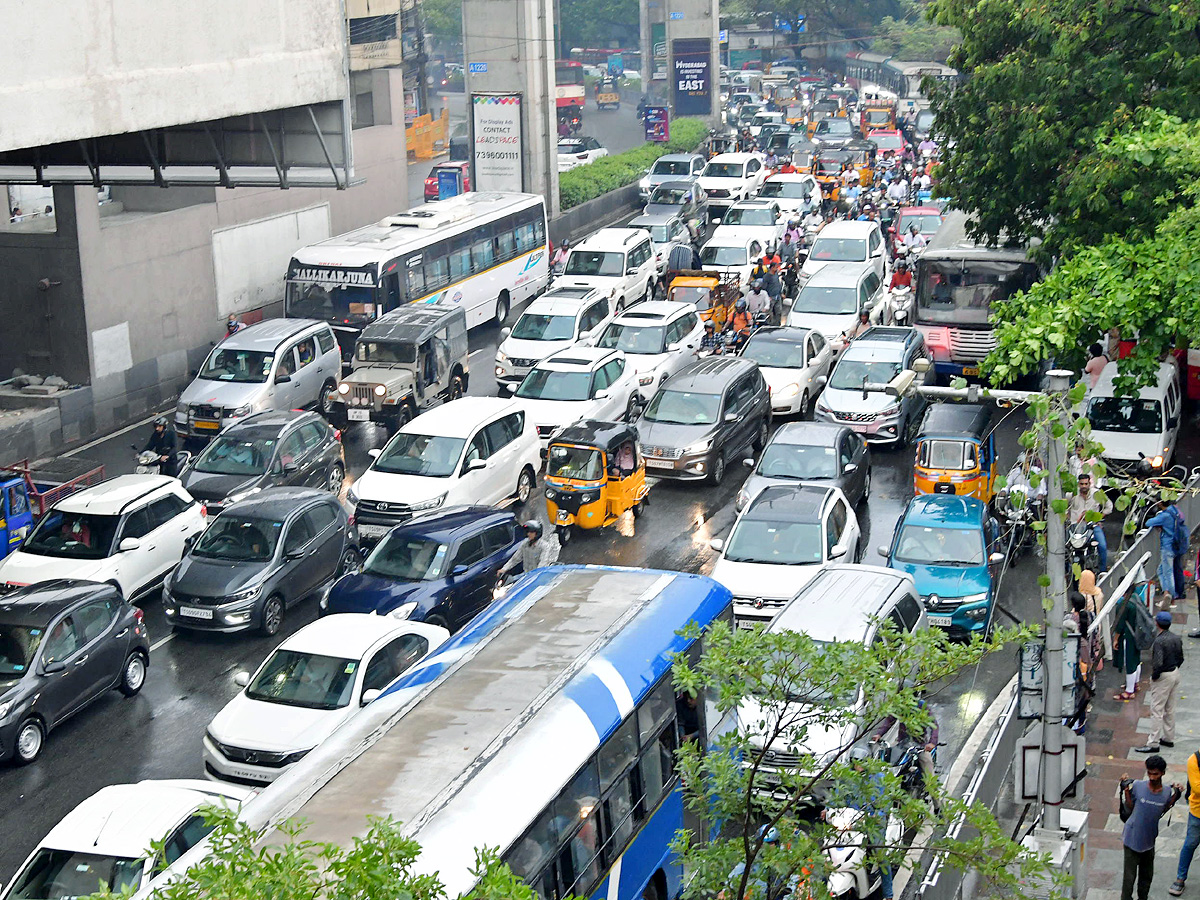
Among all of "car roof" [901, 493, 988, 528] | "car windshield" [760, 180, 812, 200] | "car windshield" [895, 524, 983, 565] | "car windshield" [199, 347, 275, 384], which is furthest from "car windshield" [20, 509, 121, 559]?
"car windshield" [760, 180, 812, 200]

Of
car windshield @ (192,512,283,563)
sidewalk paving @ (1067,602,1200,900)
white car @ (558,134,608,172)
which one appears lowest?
sidewalk paving @ (1067,602,1200,900)

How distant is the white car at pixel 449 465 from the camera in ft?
71.9

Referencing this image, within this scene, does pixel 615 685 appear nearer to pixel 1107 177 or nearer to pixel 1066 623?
pixel 1066 623

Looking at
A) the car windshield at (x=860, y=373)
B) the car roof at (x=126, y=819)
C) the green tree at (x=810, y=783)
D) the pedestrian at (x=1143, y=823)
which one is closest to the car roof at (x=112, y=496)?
the car roof at (x=126, y=819)

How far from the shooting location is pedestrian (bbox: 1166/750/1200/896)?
12953 millimetres

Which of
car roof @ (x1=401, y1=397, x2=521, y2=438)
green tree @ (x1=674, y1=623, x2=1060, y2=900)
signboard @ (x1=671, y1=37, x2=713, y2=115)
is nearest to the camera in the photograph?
green tree @ (x1=674, y1=623, x2=1060, y2=900)

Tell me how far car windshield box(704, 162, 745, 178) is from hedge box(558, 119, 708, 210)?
350 centimetres

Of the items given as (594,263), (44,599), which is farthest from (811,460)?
(594,263)

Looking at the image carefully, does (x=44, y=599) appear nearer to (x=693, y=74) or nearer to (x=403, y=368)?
(x=403, y=368)

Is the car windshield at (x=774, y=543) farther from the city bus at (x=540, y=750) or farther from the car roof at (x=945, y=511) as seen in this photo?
the city bus at (x=540, y=750)

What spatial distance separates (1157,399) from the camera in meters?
23.9

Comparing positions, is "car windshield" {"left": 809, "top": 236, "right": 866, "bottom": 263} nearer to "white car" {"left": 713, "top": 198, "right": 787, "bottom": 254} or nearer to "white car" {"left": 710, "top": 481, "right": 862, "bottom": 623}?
"white car" {"left": 713, "top": 198, "right": 787, "bottom": 254}

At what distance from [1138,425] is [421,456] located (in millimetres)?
11271

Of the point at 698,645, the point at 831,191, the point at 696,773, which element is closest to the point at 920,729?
the point at 696,773
